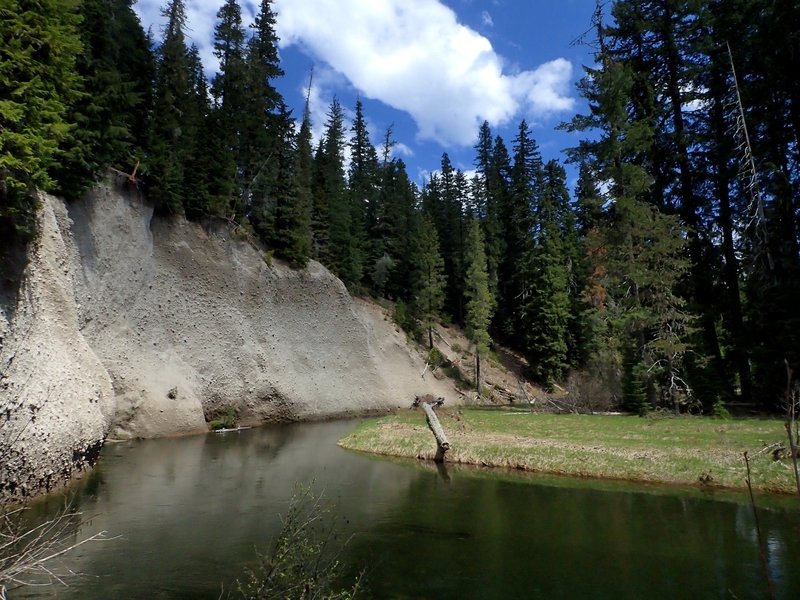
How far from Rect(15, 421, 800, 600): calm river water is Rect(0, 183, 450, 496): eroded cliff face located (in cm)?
298

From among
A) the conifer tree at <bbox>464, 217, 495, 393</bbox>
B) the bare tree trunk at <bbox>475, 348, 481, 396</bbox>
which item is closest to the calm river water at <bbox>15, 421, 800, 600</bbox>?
the bare tree trunk at <bbox>475, 348, 481, 396</bbox>

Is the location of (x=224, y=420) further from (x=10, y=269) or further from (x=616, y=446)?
(x=616, y=446)

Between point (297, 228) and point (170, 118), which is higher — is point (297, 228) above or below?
below

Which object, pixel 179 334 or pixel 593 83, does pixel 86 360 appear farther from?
pixel 593 83

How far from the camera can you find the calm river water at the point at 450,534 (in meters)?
9.28

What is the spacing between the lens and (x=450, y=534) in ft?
40.5

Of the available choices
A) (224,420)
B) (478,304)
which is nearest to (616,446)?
(224,420)

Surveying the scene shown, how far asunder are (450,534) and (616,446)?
31.3 ft

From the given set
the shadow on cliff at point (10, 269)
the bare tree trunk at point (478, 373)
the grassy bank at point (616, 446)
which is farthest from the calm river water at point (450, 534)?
the bare tree trunk at point (478, 373)

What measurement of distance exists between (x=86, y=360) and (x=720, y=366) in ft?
101

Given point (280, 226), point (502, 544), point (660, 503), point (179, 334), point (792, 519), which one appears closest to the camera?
point (502, 544)

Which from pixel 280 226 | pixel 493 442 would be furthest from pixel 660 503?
pixel 280 226

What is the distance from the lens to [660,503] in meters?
14.7

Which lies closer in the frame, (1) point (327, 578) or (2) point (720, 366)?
(1) point (327, 578)
